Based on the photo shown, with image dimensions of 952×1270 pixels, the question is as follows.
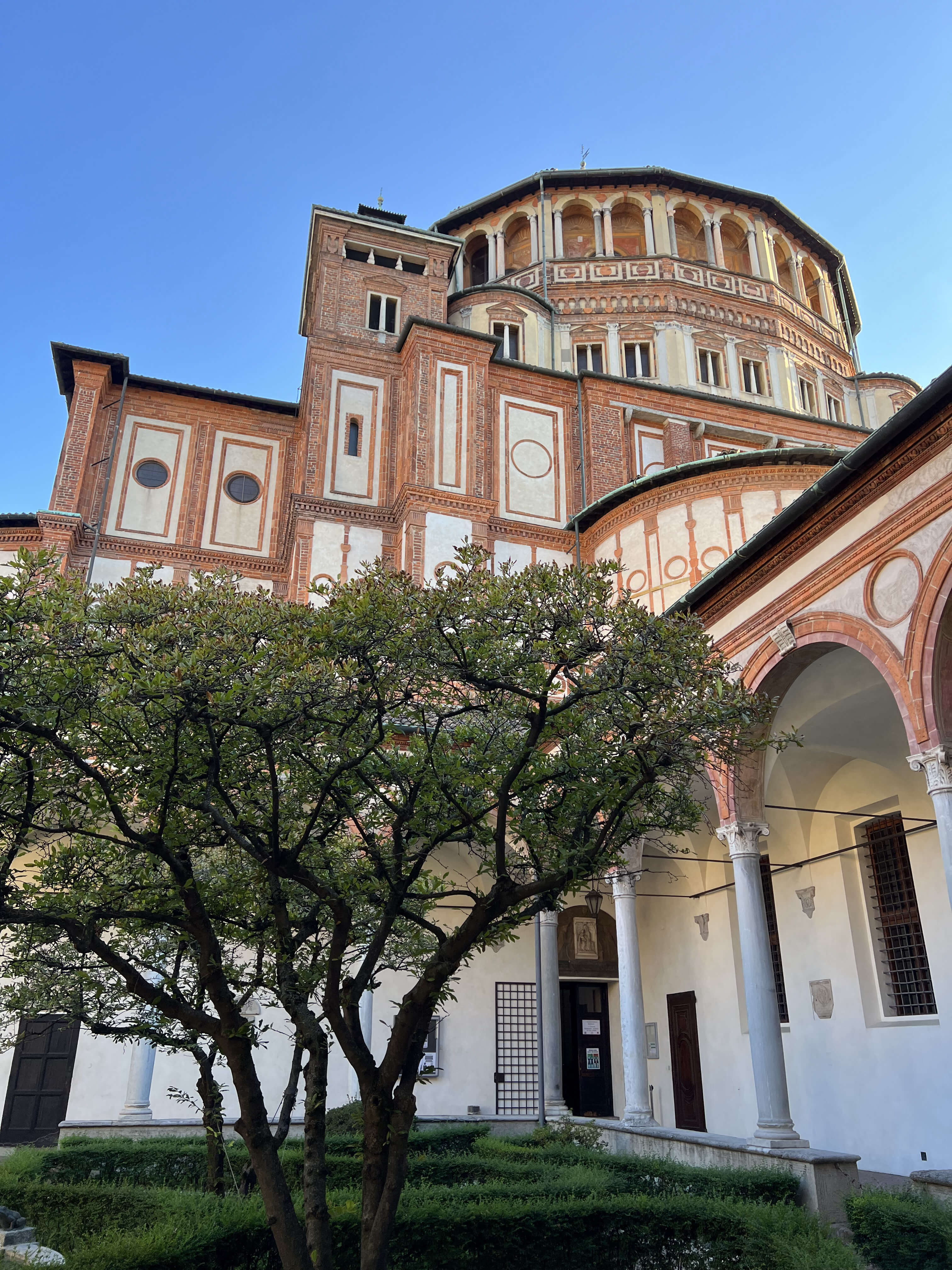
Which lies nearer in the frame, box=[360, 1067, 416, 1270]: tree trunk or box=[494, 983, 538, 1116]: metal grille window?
box=[360, 1067, 416, 1270]: tree trunk

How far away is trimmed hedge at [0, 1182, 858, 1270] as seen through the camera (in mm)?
6246

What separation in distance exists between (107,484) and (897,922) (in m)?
17.3

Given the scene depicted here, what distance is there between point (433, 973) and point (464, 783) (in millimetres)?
1238

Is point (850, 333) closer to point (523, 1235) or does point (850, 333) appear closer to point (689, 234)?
point (689, 234)

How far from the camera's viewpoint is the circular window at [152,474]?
21734mm

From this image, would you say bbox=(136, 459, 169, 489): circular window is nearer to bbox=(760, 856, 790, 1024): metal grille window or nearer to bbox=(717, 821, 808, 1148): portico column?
bbox=(760, 856, 790, 1024): metal grille window

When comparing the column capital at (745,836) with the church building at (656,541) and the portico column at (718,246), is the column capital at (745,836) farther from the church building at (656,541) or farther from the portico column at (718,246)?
the portico column at (718,246)

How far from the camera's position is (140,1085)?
45.7ft

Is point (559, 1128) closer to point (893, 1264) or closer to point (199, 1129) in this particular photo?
point (199, 1129)

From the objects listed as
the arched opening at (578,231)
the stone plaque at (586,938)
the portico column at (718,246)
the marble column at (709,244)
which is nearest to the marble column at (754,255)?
the portico column at (718,246)

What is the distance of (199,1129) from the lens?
13844 millimetres

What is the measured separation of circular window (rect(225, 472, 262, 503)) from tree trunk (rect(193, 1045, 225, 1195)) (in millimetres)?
15653

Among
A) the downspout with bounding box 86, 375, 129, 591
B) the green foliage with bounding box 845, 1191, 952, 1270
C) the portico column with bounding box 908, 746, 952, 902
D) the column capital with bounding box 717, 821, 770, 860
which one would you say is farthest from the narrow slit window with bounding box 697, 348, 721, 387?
the green foliage with bounding box 845, 1191, 952, 1270

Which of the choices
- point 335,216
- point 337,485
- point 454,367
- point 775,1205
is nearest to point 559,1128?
point 775,1205
